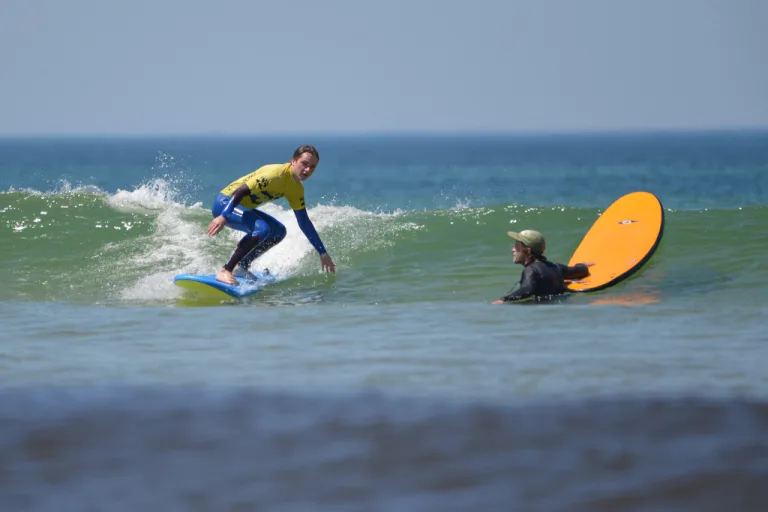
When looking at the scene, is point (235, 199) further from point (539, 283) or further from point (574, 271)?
point (574, 271)

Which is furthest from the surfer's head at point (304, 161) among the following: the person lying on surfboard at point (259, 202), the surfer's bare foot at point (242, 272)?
the surfer's bare foot at point (242, 272)

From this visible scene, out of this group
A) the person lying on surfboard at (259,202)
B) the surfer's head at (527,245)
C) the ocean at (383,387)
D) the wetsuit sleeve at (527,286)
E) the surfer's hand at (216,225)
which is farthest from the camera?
the person lying on surfboard at (259,202)

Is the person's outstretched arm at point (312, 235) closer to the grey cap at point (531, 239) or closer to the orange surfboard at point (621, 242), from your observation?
the grey cap at point (531, 239)

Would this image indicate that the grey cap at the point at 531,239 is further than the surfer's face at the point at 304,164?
No

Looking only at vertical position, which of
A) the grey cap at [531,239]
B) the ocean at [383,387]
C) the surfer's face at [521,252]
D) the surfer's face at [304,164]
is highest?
the surfer's face at [304,164]

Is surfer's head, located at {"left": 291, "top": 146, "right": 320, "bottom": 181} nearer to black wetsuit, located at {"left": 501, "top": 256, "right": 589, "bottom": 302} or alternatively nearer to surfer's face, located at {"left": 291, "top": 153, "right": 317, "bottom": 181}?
surfer's face, located at {"left": 291, "top": 153, "right": 317, "bottom": 181}

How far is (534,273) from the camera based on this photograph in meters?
8.41

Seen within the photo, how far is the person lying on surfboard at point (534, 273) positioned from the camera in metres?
8.40

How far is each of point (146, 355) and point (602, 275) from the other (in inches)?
202

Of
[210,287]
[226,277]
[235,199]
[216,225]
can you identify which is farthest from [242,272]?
[216,225]

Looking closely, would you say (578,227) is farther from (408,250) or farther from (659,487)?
(659,487)

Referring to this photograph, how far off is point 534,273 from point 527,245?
0.93 ft

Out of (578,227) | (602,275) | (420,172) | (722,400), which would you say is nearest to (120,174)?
(420,172)

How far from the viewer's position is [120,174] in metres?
65.4
